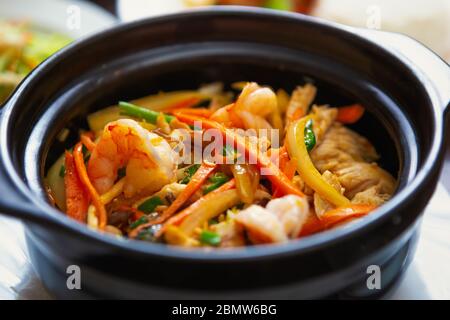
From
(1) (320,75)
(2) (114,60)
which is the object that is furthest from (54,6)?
(1) (320,75)

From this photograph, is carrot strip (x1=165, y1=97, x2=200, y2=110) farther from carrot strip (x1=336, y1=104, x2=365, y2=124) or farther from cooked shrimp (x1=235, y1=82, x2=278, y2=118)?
carrot strip (x1=336, y1=104, x2=365, y2=124)

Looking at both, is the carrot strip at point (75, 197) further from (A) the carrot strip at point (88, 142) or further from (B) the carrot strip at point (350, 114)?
(B) the carrot strip at point (350, 114)

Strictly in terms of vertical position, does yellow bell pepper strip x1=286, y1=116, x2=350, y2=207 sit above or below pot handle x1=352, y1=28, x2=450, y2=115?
below

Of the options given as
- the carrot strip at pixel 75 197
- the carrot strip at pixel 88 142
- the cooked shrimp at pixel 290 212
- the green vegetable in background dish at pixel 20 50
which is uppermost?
the green vegetable in background dish at pixel 20 50

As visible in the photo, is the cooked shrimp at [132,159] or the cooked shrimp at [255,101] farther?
the cooked shrimp at [255,101]

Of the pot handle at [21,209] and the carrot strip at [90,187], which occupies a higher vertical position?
the carrot strip at [90,187]

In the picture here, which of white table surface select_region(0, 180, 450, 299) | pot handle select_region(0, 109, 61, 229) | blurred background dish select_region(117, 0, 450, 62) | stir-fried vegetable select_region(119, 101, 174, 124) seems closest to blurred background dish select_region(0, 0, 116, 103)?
blurred background dish select_region(117, 0, 450, 62)

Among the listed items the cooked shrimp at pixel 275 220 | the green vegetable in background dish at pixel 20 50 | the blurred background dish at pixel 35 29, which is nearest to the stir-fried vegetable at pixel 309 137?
the cooked shrimp at pixel 275 220
